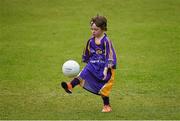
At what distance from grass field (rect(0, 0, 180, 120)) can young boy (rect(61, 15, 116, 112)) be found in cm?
38

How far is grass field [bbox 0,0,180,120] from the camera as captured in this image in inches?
375

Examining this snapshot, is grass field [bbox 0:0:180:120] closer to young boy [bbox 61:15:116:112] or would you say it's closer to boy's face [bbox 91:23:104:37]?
young boy [bbox 61:15:116:112]

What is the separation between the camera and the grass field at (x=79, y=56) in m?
9.53

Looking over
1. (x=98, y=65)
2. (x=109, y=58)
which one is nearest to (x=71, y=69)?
(x=98, y=65)

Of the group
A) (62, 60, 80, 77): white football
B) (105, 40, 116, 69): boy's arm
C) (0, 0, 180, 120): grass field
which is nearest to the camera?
(105, 40, 116, 69): boy's arm

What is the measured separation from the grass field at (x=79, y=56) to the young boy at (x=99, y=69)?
38cm

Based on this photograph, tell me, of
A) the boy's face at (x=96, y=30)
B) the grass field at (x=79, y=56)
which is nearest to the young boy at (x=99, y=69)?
the boy's face at (x=96, y=30)

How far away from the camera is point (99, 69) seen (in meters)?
9.33

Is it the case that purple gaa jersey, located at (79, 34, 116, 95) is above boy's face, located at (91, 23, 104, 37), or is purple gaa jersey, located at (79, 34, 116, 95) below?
below

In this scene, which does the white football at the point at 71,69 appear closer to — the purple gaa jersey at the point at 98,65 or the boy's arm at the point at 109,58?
the purple gaa jersey at the point at 98,65

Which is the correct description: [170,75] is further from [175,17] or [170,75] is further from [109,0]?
[109,0]

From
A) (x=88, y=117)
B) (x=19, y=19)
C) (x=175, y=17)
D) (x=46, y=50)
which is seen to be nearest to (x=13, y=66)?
(x=46, y=50)

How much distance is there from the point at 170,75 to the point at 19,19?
8337 mm

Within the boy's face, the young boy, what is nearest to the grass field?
the young boy
